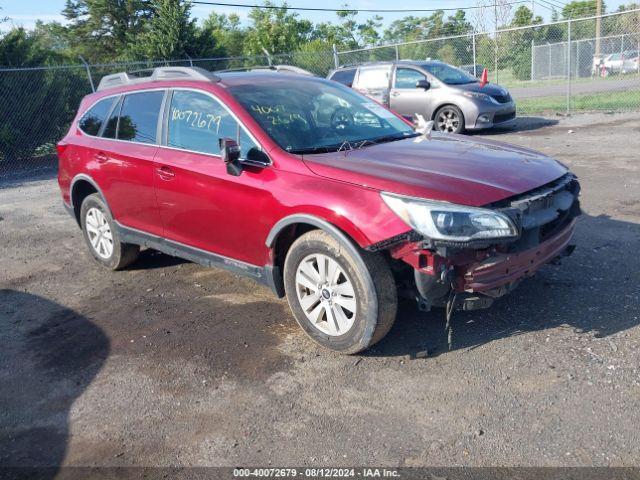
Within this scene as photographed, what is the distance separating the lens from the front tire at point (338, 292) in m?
3.63

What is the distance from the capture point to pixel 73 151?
20.1 feet

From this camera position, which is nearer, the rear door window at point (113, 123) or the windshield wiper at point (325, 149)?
the windshield wiper at point (325, 149)

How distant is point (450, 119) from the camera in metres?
13.5

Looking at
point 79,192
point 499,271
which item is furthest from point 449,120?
point 499,271

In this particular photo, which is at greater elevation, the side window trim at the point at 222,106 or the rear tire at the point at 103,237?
the side window trim at the point at 222,106

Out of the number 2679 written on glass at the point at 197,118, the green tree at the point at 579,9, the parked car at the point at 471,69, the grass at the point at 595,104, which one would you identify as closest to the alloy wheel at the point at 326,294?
the number 2679 written on glass at the point at 197,118

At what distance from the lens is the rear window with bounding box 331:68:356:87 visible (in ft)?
48.0

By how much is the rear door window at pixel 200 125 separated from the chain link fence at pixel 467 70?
9.95 feet

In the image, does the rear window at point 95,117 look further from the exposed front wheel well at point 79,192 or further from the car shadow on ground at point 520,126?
the car shadow on ground at point 520,126

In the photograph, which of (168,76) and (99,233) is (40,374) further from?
(168,76)

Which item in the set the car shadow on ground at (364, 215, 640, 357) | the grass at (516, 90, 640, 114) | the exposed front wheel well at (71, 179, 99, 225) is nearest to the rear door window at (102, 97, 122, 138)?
the exposed front wheel well at (71, 179, 99, 225)

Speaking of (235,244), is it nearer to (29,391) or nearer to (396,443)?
(29,391)

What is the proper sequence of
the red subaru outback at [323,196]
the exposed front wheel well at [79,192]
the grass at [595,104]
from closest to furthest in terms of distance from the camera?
the red subaru outback at [323,196] < the exposed front wheel well at [79,192] < the grass at [595,104]

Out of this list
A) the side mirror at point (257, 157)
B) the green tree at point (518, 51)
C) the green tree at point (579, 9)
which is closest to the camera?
the side mirror at point (257, 157)
